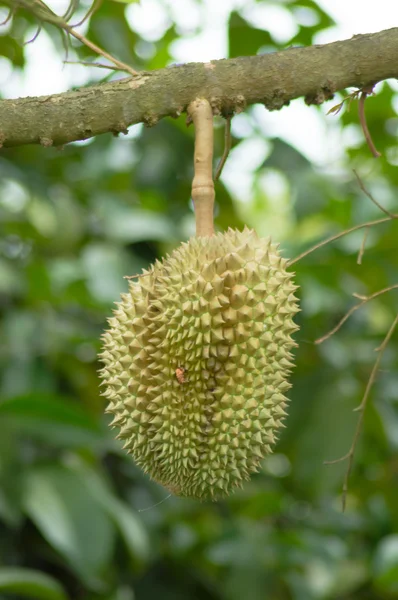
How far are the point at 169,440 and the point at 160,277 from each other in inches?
9.8

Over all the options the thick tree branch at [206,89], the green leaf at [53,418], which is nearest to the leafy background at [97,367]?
the green leaf at [53,418]

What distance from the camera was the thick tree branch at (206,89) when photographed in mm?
1125

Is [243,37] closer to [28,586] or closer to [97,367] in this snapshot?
[97,367]

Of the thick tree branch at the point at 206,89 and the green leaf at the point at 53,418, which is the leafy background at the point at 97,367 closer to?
the green leaf at the point at 53,418

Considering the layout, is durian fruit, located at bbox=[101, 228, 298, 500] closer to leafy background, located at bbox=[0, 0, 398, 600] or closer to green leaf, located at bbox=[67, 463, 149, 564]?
leafy background, located at bbox=[0, 0, 398, 600]

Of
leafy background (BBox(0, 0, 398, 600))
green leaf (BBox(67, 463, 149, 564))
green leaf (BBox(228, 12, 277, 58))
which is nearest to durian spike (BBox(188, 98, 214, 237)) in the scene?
leafy background (BBox(0, 0, 398, 600))

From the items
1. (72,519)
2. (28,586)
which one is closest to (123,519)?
(72,519)

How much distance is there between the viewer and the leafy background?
248 cm

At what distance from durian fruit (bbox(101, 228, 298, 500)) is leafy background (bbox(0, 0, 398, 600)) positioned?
1.16 m

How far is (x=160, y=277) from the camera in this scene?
126cm

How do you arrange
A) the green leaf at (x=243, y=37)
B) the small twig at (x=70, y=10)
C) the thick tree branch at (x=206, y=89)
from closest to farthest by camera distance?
the thick tree branch at (x=206, y=89) → the small twig at (x=70, y=10) → the green leaf at (x=243, y=37)

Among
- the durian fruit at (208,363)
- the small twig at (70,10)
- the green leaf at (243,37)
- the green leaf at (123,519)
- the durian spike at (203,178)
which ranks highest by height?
the green leaf at (243,37)

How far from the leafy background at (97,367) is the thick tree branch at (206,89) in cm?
114

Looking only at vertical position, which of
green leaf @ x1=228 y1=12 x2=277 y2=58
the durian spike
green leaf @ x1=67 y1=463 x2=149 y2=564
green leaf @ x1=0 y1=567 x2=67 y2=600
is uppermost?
green leaf @ x1=228 y1=12 x2=277 y2=58
